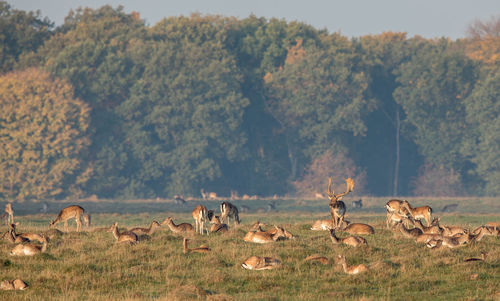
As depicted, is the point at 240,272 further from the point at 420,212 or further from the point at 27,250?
the point at 420,212

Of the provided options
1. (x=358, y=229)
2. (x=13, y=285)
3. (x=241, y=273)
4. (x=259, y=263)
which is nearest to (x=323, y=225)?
(x=358, y=229)

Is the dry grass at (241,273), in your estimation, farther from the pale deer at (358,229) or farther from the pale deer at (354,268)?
the pale deer at (358,229)

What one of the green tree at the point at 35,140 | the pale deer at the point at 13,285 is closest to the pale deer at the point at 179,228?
the pale deer at the point at 13,285

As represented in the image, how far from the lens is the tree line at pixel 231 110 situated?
6800 centimetres

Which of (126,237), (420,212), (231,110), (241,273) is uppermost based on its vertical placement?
(231,110)

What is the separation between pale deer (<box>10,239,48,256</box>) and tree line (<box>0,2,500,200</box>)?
1853 inches

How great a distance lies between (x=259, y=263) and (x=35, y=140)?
50.6 metres

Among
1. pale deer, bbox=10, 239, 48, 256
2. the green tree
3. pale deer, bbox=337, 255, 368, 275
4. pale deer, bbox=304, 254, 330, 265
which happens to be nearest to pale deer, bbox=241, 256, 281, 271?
pale deer, bbox=304, 254, 330, 265

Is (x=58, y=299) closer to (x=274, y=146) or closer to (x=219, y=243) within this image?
(x=219, y=243)

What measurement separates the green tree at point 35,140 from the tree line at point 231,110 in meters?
0.13

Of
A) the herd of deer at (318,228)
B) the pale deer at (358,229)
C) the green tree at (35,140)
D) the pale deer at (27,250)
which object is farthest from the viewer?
the green tree at (35,140)

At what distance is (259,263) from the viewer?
18188 mm

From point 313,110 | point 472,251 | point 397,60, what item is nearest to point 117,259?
point 472,251

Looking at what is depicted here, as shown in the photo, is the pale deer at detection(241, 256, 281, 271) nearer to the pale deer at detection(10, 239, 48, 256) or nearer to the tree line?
the pale deer at detection(10, 239, 48, 256)
